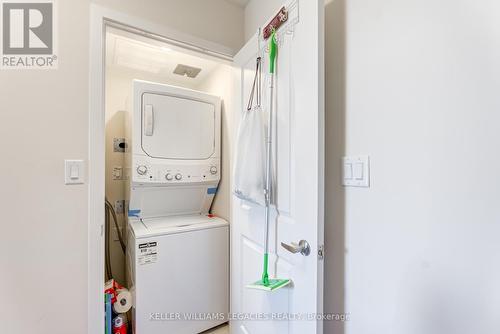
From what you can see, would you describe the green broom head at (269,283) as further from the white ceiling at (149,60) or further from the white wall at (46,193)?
the white ceiling at (149,60)

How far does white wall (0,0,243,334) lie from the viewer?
1038mm

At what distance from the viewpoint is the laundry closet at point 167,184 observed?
156cm

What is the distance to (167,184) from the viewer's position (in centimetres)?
186

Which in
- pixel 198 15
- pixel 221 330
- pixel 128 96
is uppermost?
pixel 198 15

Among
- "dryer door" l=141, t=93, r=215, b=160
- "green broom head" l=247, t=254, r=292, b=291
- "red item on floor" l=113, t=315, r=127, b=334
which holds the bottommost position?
"red item on floor" l=113, t=315, r=127, b=334

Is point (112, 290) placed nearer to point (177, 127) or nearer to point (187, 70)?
point (177, 127)

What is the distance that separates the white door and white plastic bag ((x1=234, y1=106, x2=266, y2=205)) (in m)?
0.07

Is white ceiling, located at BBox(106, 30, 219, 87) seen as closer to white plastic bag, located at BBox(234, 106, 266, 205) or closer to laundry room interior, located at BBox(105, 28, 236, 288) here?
laundry room interior, located at BBox(105, 28, 236, 288)
